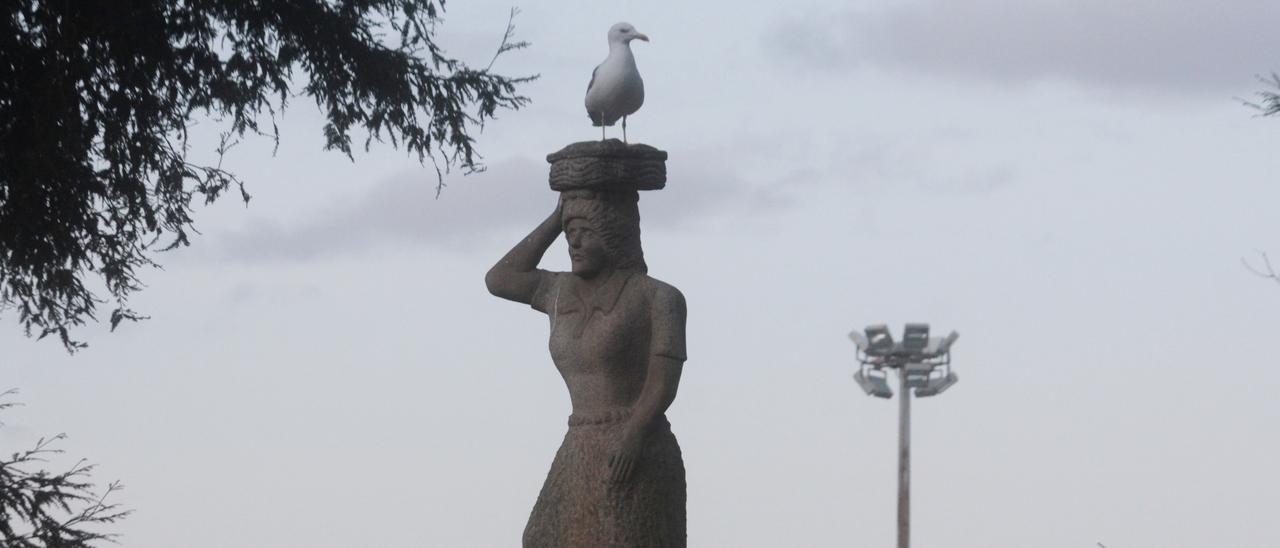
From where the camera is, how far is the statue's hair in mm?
9445

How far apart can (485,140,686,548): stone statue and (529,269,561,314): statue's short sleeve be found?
108 mm

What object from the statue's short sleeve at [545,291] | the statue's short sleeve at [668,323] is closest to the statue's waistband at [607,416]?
the statue's short sleeve at [668,323]

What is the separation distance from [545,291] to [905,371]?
50.5 feet

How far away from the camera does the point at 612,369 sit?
30.8ft

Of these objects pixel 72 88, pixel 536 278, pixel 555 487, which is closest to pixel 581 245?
pixel 536 278

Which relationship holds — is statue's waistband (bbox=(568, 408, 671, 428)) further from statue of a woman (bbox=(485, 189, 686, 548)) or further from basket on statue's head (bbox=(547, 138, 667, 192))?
basket on statue's head (bbox=(547, 138, 667, 192))

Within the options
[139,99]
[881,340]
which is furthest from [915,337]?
[139,99]

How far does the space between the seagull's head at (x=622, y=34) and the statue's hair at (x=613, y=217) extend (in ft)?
2.80

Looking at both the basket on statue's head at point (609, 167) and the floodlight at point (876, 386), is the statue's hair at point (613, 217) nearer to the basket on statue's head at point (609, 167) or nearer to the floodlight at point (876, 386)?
the basket on statue's head at point (609, 167)

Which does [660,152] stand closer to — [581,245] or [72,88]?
[581,245]

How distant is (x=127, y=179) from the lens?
12.5 m

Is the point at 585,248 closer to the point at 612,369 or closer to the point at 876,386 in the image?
the point at 612,369

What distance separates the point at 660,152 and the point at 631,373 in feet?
3.07

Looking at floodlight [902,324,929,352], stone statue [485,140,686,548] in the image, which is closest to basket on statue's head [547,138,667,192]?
stone statue [485,140,686,548]
